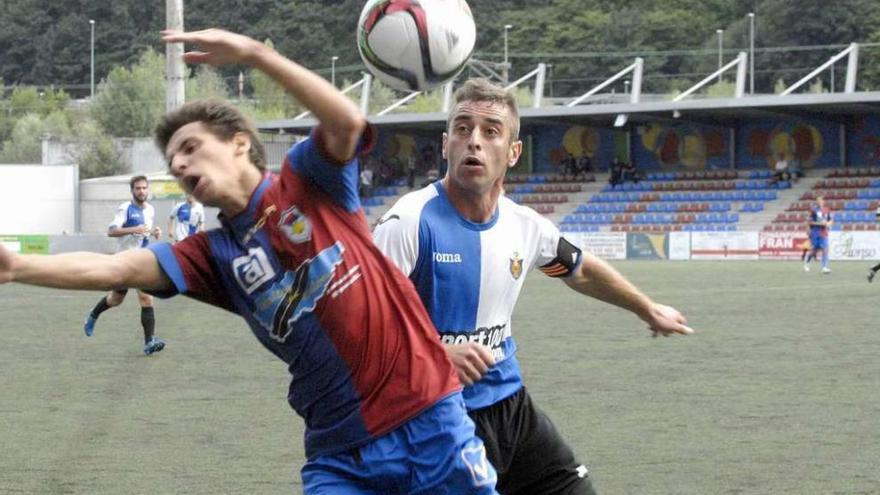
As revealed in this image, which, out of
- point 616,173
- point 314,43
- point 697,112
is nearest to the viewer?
point 697,112

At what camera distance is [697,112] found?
5138 centimetres

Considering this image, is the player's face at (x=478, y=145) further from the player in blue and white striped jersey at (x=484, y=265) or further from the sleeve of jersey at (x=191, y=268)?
the sleeve of jersey at (x=191, y=268)

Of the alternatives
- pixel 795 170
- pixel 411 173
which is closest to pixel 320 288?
pixel 795 170

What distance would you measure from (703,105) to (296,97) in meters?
46.8

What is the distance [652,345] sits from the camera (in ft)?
52.2

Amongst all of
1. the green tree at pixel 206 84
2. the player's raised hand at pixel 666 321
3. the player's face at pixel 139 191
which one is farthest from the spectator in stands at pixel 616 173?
the player's raised hand at pixel 666 321

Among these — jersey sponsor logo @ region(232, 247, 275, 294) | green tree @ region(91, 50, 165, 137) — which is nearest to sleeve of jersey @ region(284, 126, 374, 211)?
jersey sponsor logo @ region(232, 247, 275, 294)

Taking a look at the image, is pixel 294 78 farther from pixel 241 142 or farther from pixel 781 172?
pixel 781 172

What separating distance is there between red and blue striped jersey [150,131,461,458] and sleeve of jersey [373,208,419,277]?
0.87 metres

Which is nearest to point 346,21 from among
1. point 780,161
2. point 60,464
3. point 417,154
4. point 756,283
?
point 417,154

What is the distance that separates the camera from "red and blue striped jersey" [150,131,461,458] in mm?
4055

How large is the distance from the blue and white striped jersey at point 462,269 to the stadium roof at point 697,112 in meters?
43.6

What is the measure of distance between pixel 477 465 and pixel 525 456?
40.8 inches

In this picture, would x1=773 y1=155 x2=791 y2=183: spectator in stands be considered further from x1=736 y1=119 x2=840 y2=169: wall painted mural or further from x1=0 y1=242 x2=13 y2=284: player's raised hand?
x1=0 y1=242 x2=13 y2=284: player's raised hand
